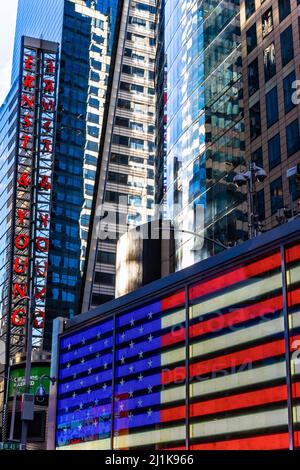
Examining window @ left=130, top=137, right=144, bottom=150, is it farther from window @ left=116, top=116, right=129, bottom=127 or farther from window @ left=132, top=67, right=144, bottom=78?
window @ left=132, top=67, right=144, bottom=78

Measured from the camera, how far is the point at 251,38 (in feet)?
225

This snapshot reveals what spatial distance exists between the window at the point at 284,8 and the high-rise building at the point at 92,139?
210 feet

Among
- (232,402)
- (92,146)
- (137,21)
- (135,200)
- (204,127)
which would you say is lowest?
(232,402)

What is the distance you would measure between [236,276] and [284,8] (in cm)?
5027

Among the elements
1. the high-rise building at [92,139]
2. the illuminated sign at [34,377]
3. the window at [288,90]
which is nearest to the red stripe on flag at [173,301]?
the window at [288,90]

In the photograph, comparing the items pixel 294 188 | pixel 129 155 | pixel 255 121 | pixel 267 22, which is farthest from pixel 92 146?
pixel 294 188

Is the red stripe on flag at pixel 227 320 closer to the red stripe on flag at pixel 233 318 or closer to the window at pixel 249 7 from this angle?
the red stripe on flag at pixel 233 318

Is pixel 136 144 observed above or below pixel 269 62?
above

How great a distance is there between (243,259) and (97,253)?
106668 millimetres

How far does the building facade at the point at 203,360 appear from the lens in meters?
15.4

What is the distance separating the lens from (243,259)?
16.8 metres

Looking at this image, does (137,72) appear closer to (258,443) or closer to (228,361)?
(228,361)
